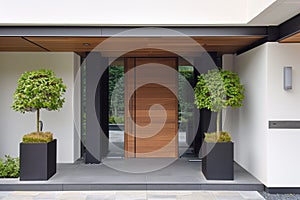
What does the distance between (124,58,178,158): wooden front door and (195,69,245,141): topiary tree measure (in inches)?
93.2

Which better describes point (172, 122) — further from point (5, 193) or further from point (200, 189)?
point (5, 193)

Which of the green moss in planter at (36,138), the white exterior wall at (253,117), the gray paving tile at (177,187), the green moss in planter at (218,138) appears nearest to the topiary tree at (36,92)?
the green moss in planter at (36,138)

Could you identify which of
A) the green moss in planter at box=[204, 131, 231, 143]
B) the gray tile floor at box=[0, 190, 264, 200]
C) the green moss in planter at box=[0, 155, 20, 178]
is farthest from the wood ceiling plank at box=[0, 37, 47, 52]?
the green moss in planter at box=[204, 131, 231, 143]

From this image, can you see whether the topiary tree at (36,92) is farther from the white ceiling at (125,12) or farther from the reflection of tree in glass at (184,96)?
the reflection of tree in glass at (184,96)

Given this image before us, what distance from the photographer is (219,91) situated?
21.9 feet

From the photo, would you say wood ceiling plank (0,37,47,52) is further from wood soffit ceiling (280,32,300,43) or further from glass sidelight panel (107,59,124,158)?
wood soffit ceiling (280,32,300,43)

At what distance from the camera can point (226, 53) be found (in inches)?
346

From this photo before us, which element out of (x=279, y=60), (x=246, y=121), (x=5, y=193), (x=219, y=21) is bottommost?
(x=5, y=193)

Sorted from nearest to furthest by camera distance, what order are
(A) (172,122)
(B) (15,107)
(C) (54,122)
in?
(B) (15,107) → (C) (54,122) → (A) (172,122)

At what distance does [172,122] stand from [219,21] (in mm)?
3642

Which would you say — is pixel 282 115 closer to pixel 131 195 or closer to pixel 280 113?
pixel 280 113

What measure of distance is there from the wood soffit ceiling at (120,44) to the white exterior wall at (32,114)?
34 cm

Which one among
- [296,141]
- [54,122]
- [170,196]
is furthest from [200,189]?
[54,122]

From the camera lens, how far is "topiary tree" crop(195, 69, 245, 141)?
263 inches
